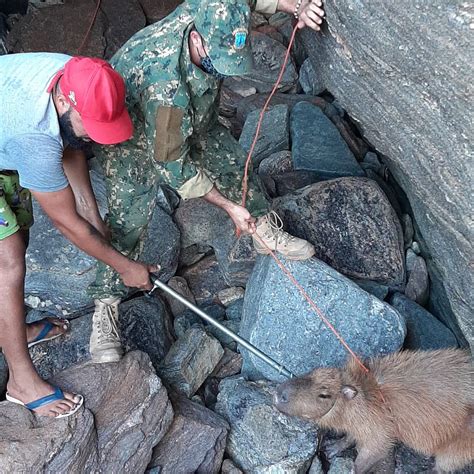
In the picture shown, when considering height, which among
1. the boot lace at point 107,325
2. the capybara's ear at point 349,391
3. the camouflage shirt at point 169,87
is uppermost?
the camouflage shirt at point 169,87

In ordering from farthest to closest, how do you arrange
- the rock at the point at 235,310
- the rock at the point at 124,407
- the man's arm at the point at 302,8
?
the rock at the point at 235,310
the rock at the point at 124,407
the man's arm at the point at 302,8

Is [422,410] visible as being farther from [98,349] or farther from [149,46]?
[149,46]

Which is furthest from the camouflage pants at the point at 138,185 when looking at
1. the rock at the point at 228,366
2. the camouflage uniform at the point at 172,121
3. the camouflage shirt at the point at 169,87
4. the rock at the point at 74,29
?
the rock at the point at 74,29

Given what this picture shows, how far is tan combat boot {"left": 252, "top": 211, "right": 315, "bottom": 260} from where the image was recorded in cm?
482

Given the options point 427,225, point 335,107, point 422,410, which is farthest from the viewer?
point 335,107

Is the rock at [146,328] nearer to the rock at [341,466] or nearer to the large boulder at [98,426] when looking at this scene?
the large boulder at [98,426]

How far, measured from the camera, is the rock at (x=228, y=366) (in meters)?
5.13

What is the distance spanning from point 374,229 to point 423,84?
250 centimetres

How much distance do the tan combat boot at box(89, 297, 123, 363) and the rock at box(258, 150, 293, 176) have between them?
238cm

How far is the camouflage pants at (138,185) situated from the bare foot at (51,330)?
0.57 m

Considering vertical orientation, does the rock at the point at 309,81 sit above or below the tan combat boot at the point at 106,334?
above

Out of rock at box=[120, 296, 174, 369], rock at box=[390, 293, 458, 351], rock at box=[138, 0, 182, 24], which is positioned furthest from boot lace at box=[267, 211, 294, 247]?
rock at box=[138, 0, 182, 24]

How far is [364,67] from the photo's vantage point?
11.7 feet

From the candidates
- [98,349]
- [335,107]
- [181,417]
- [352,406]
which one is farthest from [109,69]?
[335,107]
